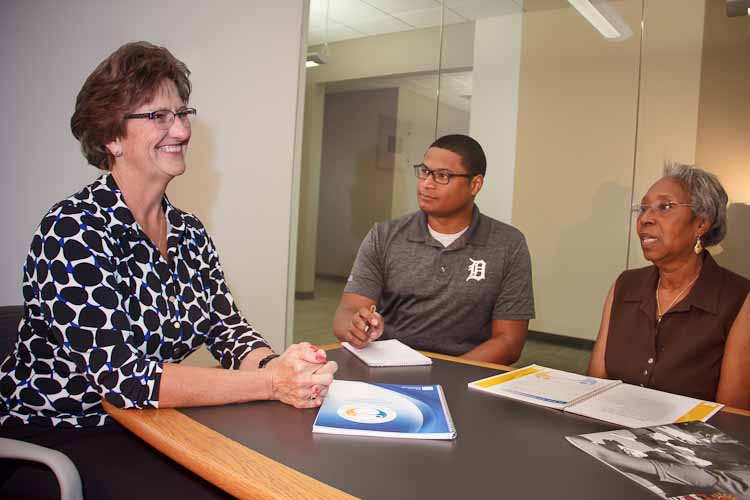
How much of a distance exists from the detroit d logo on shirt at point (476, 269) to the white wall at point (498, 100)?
1.95m

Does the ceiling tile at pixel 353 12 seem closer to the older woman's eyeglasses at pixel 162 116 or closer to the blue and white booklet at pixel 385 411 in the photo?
the older woman's eyeglasses at pixel 162 116

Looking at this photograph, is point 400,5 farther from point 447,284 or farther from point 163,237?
point 163,237

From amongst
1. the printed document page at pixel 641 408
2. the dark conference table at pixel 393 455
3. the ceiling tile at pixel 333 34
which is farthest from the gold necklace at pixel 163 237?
the ceiling tile at pixel 333 34

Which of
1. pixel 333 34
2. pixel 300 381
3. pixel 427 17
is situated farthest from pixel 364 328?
pixel 427 17

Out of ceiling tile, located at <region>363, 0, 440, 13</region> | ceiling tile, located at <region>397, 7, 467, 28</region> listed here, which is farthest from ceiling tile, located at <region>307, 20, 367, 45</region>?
ceiling tile, located at <region>397, 7, 467, 28</region>

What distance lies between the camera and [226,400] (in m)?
1.19

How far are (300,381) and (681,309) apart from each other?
Answer: 1.22 metres

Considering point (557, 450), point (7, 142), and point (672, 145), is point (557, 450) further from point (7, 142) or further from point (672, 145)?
point (672, 145)

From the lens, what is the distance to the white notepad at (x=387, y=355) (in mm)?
1574

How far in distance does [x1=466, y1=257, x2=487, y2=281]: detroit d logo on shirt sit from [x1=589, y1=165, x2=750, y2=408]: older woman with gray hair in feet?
1.70

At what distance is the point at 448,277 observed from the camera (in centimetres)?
229

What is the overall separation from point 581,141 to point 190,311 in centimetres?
315

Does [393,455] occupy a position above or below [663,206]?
below

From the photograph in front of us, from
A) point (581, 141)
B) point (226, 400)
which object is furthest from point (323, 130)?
point (226, 400)
